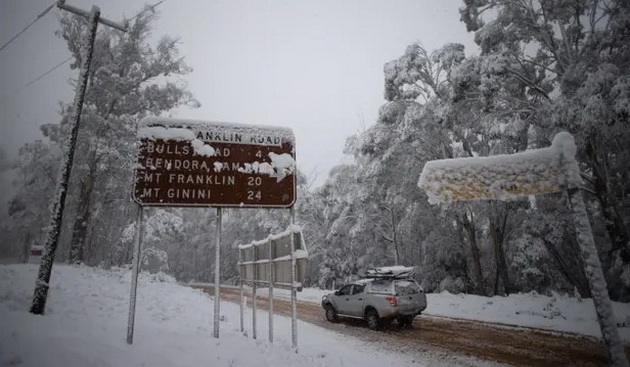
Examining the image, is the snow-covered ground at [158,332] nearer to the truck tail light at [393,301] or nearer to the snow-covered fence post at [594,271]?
the truck tail light at [393,301]

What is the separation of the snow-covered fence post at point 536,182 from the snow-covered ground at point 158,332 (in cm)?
440

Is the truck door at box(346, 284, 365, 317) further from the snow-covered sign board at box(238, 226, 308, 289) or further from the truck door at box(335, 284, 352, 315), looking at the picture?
the snow-covered sign board at box(238, 226, 308, 289)

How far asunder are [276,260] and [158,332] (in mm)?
2714

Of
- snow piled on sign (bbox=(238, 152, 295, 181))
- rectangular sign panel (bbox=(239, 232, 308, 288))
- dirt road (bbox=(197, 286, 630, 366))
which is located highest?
snow piled on sign (bbox=(238, 152, 295, 181))

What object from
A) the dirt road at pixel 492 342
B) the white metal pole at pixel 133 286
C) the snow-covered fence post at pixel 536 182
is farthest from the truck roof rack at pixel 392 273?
the snow-covered fence post at pixel 536 182

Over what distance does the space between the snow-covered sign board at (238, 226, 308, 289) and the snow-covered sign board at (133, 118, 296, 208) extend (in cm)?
89

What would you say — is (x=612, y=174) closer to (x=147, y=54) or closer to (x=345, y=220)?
(x=345, y=220)

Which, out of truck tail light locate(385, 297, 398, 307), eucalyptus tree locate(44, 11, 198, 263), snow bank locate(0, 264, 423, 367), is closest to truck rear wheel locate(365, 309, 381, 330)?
truck tail light locate(385, 297, 398, 307)

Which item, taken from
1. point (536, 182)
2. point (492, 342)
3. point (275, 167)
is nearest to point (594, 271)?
point (536, 182)

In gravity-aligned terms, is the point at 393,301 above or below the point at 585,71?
below

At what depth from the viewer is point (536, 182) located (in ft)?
10.5

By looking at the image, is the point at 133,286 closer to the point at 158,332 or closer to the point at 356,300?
the point at 158,332

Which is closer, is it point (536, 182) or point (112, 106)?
point (536, 182)

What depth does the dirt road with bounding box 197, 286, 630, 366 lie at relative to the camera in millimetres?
7840
